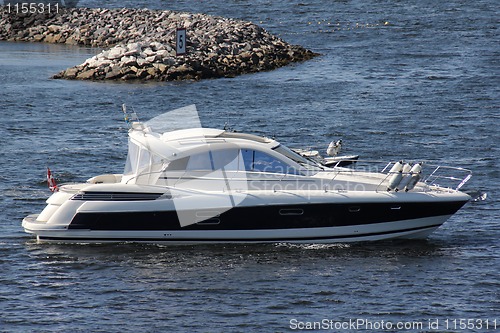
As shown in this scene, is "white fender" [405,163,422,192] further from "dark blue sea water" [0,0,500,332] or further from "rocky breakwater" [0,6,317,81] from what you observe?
"rocky breakwater" [0,6,317,81]

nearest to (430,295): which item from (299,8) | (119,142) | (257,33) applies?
(119,142)

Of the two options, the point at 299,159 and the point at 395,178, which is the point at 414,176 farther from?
the point at 299,159

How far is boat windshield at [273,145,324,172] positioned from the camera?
75.0ft

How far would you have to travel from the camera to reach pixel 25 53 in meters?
57.2

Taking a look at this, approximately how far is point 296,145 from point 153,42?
1684 centimetres

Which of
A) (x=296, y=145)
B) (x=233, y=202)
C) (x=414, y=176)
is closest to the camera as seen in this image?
(x=233, y=202)

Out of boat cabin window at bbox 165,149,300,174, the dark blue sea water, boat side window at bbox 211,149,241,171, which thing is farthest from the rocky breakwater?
boat side window at bbox 211,149,241,171

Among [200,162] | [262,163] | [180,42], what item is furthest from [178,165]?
[180,42]

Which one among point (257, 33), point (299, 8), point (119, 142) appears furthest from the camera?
point (299, 8)

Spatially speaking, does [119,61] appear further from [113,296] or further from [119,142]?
[113,296]

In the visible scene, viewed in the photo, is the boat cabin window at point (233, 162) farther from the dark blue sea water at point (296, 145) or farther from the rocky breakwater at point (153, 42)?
the rocky breakwater at point (153, 42)

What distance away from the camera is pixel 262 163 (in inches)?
890

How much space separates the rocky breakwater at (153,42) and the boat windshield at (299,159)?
24440 millimetres

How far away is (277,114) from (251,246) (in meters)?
17.6
